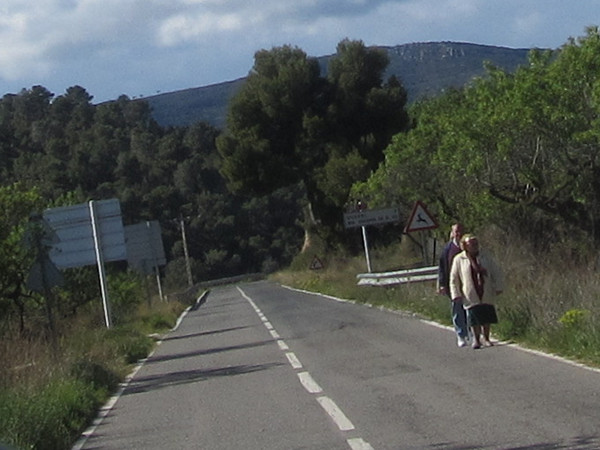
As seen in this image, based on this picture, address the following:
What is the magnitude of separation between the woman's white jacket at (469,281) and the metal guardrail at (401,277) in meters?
11.5

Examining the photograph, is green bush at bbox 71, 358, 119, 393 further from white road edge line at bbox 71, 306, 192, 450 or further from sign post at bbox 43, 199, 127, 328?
sign post at bbox 43, 199, 127, 328

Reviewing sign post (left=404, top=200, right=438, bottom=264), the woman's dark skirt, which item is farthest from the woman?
sign post (left=404, top=200, right=438, bottom=264)

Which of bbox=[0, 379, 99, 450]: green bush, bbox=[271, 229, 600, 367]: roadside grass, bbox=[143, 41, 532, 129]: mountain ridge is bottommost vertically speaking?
bbox=[271, 229, 600, 367]: roadside grass

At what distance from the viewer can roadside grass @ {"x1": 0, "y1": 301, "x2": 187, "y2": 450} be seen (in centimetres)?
1119

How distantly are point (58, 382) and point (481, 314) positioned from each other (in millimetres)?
5781

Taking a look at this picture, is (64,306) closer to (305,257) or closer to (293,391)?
(293,391)

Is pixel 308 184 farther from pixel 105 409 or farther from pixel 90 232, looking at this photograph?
pixel 105 409

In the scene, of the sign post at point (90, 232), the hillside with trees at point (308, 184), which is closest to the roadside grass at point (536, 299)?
the hillside with trees at point (308, 184)

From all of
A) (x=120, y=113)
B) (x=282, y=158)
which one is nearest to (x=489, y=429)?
(x=282, y=158)

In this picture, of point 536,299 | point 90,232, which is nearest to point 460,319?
point 536,299

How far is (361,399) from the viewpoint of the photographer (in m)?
12.1

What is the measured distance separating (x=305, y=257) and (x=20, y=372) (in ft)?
187

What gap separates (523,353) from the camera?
1478 centimetres

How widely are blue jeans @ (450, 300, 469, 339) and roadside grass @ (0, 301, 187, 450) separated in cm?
497
